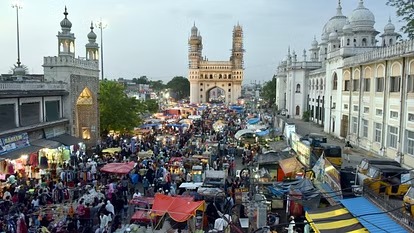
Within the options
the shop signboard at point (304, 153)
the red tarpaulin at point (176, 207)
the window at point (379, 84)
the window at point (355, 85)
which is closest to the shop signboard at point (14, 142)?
the red tarpaulin at point (176, 207)

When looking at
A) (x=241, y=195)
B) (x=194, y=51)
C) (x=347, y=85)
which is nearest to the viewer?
(x=241, y=195)

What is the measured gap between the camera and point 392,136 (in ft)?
62.8

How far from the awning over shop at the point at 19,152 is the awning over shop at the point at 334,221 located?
1172 cm

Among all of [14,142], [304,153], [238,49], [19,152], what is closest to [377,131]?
[304,153]

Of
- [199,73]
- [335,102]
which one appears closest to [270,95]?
[199,73]

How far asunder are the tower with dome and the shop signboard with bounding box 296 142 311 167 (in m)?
12.9

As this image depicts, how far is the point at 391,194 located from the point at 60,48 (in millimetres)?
19147

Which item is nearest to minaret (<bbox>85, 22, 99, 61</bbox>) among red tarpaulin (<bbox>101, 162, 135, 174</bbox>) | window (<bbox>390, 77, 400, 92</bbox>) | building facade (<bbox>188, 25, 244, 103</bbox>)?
red tarpaulin (<bbox>101, 162, 135, 174</bbox>)

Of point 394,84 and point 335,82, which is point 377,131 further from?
point 335,82

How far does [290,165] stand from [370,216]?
6281 millimetres

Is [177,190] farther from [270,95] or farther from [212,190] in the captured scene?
[270,95]

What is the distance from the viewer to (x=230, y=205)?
469 inches

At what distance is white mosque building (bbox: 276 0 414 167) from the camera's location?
57.8 ft

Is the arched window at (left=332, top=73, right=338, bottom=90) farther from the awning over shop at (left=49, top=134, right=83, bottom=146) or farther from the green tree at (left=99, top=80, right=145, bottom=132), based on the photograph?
the awning over shop at (left=49, top=134, right=83, bottom=146)
